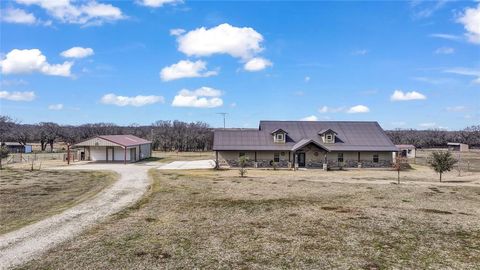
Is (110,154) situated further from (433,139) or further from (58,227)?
(433,139)

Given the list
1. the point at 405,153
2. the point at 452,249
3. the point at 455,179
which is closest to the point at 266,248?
the point at 452,249

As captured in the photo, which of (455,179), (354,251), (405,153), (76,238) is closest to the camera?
(354,251)

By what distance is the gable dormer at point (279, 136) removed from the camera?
51375 millimetres

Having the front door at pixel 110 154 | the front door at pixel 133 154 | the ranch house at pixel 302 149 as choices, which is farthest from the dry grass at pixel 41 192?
the ranch house at pixel 302 149

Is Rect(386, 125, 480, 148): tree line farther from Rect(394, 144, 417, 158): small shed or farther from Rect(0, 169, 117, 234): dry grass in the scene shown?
Rect(0, 169, 117, 234): dry grass

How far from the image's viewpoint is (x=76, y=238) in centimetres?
1562

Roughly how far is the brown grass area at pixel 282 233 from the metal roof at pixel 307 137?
22626mm

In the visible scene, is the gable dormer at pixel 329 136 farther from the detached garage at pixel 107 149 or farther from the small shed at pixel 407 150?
the detached garage at pixel 107 149

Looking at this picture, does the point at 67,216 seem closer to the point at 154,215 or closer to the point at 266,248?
the point at 154,215

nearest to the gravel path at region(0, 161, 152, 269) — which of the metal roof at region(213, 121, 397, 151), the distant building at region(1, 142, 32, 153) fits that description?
the metal roof at region(213, 121, 397, 151)

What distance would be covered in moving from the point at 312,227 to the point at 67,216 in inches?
471

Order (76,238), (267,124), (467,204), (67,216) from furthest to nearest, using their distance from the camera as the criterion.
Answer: (267,124)
(467,204)
(67,216)
(76,238)

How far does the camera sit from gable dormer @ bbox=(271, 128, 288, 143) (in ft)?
169

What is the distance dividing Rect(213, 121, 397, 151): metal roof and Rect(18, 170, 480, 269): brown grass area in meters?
22.6
